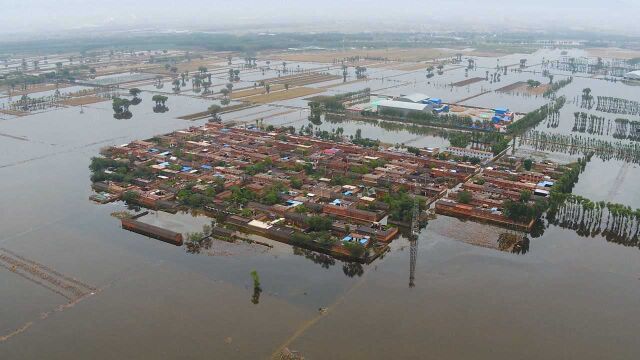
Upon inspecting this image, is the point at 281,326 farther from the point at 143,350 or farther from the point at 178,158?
the point at 178,158

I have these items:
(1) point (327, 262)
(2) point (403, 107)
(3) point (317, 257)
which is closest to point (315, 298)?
(1) point (327, 262)

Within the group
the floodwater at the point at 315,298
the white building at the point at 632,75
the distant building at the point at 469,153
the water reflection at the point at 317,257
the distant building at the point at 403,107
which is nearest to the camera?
the floodwater at the point at 315,298

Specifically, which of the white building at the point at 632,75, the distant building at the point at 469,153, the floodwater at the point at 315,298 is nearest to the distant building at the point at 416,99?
the distant building at the point at 469,153

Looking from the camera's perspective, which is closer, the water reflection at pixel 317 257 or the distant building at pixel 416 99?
the water reflection at pixel 317 257

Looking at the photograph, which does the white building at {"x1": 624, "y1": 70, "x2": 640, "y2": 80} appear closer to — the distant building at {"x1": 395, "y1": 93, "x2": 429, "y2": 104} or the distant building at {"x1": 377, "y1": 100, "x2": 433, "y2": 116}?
the distant building at {"x1": 395, "y1": 93, "x2": 429, "y2": 104}

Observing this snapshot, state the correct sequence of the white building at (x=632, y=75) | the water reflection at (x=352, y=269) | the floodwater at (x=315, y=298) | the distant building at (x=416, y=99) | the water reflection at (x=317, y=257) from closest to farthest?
the floodwater at (x=315, y=298) < the water reflection at (x=352, y=269) < the water reflection at (x=317, y=257) < the distant building at (x=416, y=99) < the white building at (x=632, y=75)

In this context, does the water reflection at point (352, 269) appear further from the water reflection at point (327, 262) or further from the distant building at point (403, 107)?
the distant building at point (403, 107)
